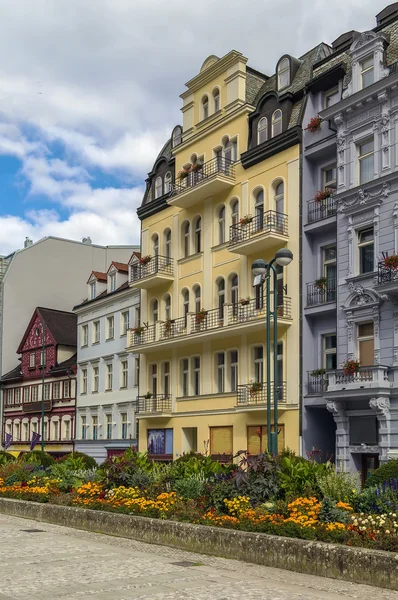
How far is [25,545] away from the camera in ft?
48.2

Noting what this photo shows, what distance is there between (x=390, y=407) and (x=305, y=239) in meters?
8.01

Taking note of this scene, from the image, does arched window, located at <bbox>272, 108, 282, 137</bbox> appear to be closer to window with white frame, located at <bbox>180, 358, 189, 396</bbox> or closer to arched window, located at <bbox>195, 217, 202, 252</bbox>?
arched window, located at <bbox>195, 217, 202, 252</bbox>

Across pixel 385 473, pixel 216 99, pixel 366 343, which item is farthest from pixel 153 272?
pixel 385 473

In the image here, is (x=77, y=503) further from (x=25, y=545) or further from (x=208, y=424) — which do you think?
(x=208, y=424)

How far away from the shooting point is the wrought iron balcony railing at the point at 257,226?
31791 millimetres

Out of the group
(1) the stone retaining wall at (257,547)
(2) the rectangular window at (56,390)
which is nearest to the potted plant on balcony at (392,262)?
(1) the stone retaining wall at (257,547)

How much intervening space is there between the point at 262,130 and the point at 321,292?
8050mm

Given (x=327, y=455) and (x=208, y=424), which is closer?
(x=327, y=455)

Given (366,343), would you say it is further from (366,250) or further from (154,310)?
(154,310)

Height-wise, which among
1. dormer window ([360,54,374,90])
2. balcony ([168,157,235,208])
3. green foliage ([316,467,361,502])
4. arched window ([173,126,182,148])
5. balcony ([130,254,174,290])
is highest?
arched window ([173,126,182,148])

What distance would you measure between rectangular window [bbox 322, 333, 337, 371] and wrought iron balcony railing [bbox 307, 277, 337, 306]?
4.54ft

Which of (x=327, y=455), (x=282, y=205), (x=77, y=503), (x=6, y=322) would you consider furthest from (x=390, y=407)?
(x=6, y=322)

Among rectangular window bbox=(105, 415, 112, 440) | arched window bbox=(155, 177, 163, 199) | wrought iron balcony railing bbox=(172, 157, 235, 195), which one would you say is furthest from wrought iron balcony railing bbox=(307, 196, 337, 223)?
rectangular window bbox=(105, 415, 112, 440)

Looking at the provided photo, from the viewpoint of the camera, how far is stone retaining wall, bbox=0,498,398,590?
10.3 m
